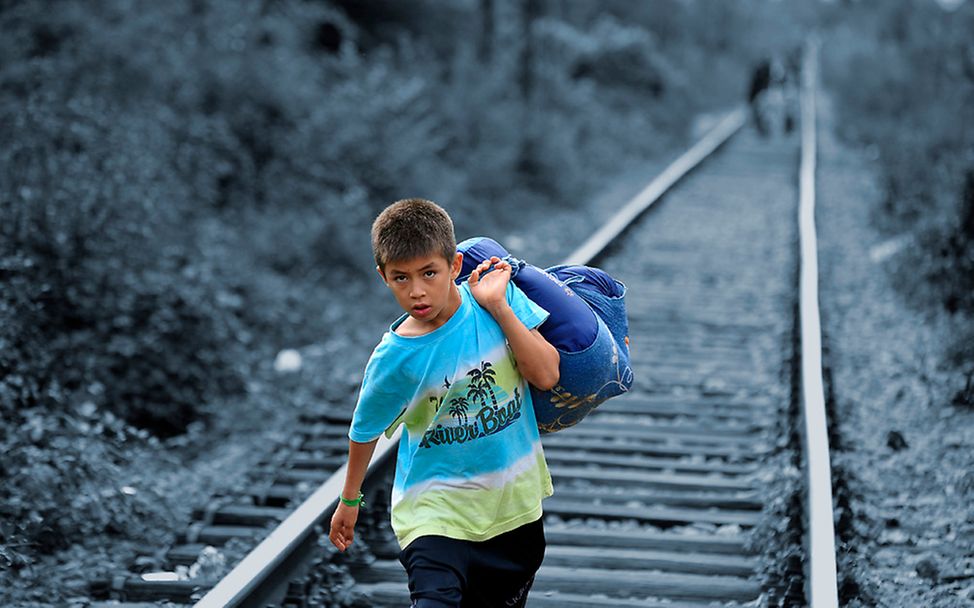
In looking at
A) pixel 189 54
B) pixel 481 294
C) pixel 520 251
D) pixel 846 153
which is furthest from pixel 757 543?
pixel 846 153

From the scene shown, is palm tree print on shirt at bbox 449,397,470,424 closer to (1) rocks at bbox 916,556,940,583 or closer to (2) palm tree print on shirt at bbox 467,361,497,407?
(2) palm tree print on shirt at bbox 467,361,497,407

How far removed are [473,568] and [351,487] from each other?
37 cm

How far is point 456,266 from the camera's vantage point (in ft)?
8.96

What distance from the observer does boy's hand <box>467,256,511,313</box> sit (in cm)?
272

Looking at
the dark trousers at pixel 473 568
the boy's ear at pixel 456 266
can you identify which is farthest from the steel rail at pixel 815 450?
the boy's ear at pixel 456 266

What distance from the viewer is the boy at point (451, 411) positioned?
2.66 m

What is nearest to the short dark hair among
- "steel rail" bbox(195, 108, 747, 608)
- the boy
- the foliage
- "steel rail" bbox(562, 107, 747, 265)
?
the boy

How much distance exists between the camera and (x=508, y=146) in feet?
53.4

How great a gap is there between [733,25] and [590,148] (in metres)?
38.6

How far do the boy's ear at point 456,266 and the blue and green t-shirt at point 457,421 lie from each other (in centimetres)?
7

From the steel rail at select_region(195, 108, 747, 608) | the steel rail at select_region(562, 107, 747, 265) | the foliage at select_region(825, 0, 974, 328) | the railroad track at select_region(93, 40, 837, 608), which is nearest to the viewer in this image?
the steel rail at select_region(195, 108, 747, 608)

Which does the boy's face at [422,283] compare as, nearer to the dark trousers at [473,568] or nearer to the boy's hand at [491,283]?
the boy's hand at [491,283]

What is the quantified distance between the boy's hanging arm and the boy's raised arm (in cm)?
42

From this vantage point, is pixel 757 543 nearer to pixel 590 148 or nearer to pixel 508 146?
pixel 508 146
